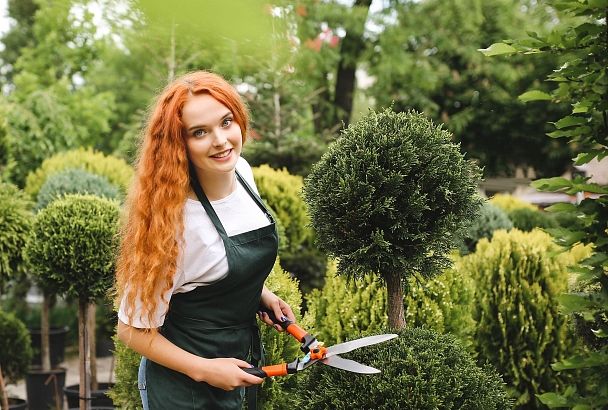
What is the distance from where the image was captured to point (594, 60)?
1.97 metres

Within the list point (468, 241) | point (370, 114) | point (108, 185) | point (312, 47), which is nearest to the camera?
point (370, 114)

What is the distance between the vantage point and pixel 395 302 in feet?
11.2

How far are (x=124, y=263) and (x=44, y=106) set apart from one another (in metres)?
7.63

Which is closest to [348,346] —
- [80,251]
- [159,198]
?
[159,198]

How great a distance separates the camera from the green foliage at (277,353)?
12.4ft

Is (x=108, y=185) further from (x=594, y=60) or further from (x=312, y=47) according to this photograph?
(x=594, y=60)

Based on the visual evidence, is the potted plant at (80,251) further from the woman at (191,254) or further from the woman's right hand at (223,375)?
the woman's right hand at (223,375)

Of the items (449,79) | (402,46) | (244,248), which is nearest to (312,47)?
(402,46)

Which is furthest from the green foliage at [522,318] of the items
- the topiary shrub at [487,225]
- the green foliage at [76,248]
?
the green foliage at [76,248]

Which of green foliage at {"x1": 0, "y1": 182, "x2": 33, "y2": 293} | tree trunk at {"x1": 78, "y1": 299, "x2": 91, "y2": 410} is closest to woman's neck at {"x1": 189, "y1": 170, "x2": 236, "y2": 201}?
tree trunk at {"x1": 78, "y1": 299, "x2": 91, "y2": 410}

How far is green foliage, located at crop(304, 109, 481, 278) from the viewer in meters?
3.14

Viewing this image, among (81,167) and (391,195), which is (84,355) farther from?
(81,167)

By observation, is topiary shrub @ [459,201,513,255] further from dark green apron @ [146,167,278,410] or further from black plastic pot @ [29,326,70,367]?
dark green apron @ [146,167,278,410]

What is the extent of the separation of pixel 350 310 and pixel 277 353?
2.44 feet
